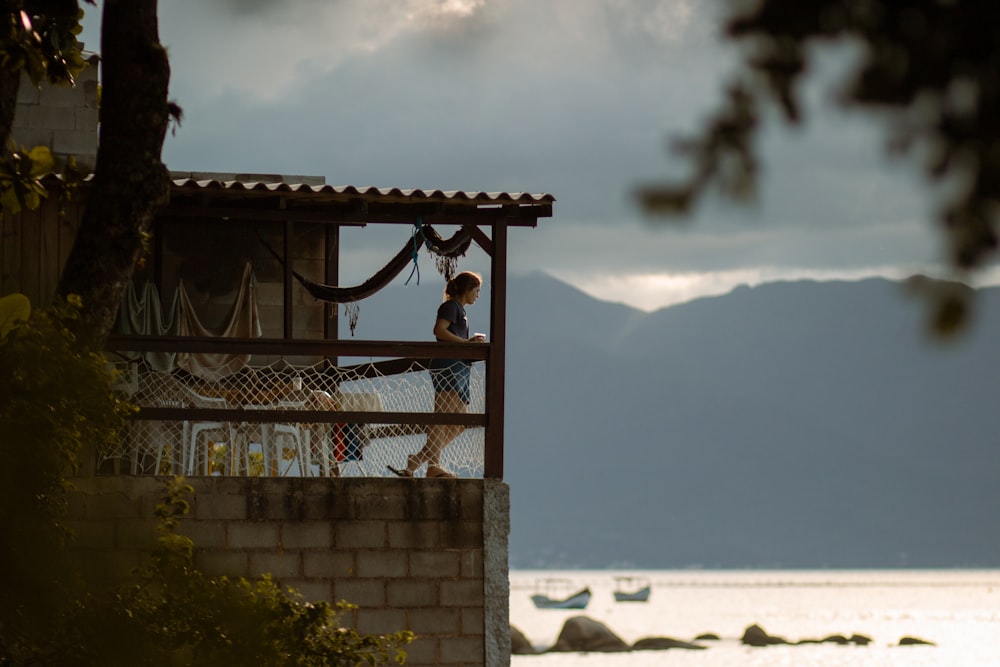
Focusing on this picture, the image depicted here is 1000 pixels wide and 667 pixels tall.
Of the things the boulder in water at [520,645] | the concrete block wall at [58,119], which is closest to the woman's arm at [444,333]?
the concrete block wall at [58,119]

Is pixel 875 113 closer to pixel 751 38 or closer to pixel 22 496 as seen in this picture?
pixel 751 38

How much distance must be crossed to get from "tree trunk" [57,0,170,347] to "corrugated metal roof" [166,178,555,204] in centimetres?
293

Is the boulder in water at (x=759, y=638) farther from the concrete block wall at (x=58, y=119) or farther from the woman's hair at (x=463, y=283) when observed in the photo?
the woman's hair at (x=463, y=283)

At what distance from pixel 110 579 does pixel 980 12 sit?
320 centimetres

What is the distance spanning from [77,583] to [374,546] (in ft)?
17.3

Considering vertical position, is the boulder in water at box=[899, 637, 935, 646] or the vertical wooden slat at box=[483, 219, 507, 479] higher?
the vertical wooden slat at box=[483, 219, 507, 479]

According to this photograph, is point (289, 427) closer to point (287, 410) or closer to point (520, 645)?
point (287, 410)

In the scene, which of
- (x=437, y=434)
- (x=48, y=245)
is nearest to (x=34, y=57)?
(x=48, y=245)

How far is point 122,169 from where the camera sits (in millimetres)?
7055

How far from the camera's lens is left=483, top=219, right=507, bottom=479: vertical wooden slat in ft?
33.6

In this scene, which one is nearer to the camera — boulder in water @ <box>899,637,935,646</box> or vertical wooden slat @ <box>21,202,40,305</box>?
vertical wooden slat @ <box>21,202,40,305</box>

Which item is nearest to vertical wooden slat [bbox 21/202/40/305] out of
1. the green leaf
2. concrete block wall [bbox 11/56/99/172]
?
concrete block wall [bbox 11/56/99/172]

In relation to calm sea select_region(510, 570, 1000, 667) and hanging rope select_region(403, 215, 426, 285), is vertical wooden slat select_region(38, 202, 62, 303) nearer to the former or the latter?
hanging rope select_region(403, 215, 426, 285)

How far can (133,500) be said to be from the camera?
32.1 feet
